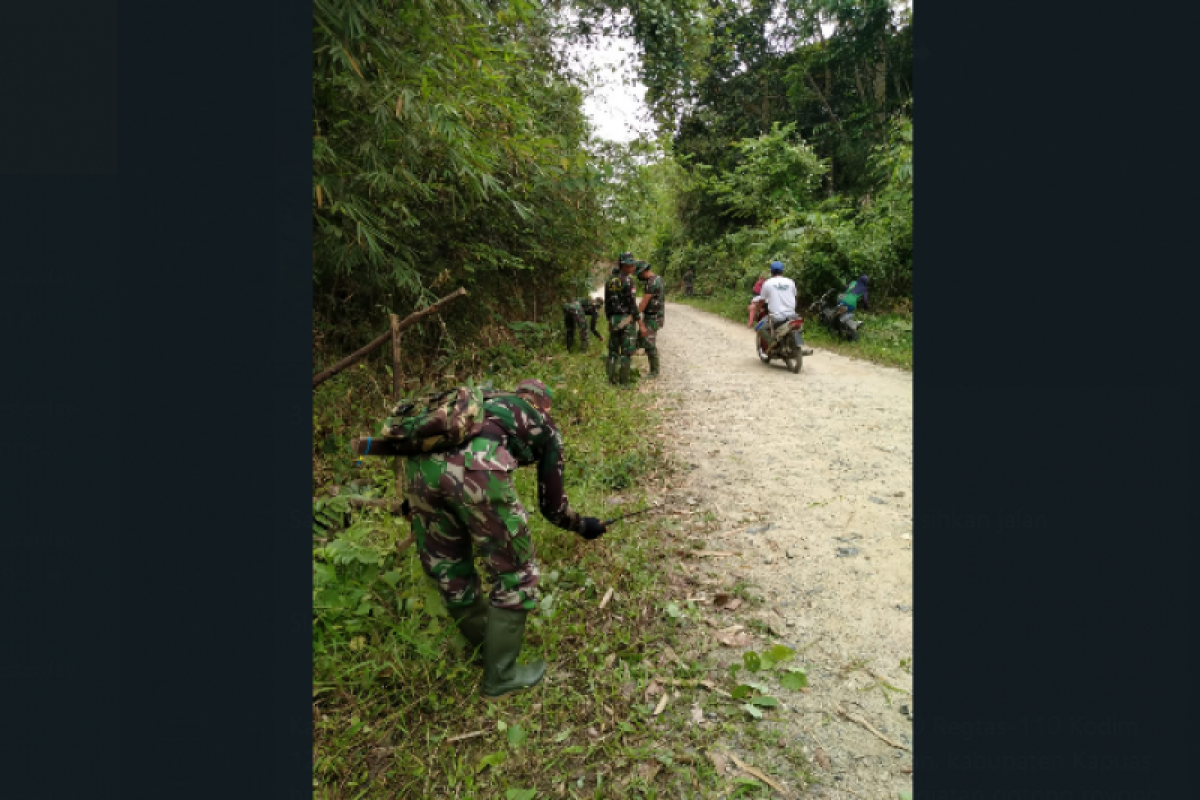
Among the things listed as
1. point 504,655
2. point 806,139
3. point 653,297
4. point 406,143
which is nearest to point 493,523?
point 504,655

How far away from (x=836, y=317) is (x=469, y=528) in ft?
36.5

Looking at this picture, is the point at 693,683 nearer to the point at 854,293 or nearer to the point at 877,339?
the point at 877,339

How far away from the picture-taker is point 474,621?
262 centimetres

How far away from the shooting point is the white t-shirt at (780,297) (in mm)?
8648

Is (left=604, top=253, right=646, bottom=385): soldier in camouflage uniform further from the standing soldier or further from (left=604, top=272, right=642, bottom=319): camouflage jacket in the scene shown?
the standing soldier

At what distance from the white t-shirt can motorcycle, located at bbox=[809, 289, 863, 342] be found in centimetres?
324

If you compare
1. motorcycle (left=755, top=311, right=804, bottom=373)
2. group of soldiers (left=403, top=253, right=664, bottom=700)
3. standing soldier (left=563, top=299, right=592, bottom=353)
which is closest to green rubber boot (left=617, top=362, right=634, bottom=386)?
standing soldier (left=563, top=299, right=592, bottom=353)

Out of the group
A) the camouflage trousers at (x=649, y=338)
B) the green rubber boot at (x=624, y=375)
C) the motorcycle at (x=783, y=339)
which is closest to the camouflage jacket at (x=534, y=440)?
the green rubber boot at (x=624, y=375)

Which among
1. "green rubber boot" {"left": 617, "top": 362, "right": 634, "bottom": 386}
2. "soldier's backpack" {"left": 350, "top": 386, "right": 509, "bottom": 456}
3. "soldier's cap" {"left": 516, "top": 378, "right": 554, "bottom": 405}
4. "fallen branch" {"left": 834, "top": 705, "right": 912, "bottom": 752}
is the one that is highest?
"soldier's cap" {"left": 516, "top": 378, "right": 554, "bottom": 405}

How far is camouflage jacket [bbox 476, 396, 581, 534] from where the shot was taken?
96.7 inches

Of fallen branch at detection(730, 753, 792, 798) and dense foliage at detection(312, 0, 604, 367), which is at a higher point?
dense foliage at detection(312, 0, 604, 367)

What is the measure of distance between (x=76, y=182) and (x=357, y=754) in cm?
231

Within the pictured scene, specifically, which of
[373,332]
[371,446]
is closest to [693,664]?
[371,446]

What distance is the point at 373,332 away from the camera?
5973mm
